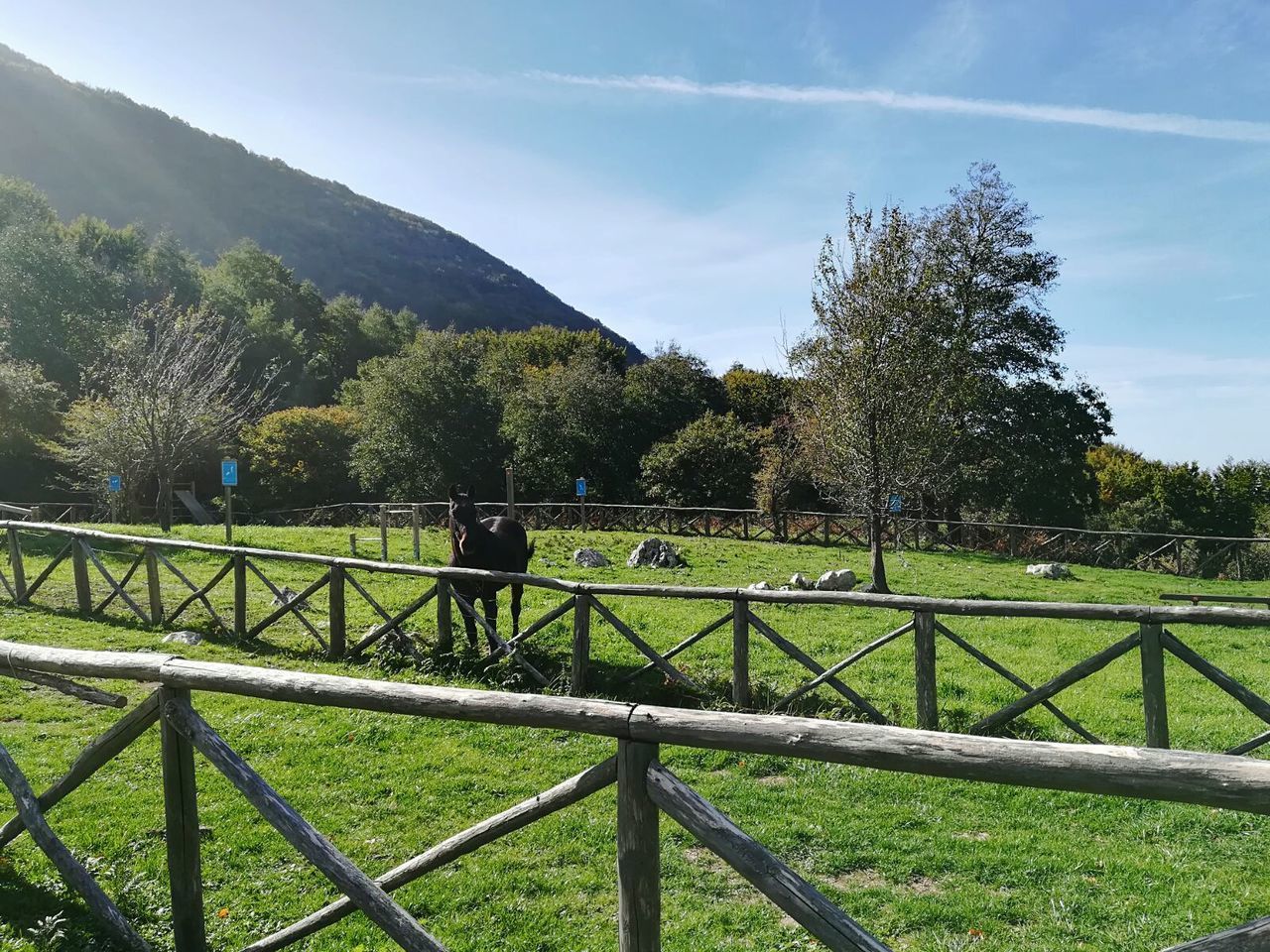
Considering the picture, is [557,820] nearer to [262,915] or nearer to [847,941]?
[262,915]

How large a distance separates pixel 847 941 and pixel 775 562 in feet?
60.8

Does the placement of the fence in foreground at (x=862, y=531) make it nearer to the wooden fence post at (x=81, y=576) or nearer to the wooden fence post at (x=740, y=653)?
the wooden fence post at (x=81, y=576)

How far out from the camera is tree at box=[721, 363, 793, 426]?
137 ft

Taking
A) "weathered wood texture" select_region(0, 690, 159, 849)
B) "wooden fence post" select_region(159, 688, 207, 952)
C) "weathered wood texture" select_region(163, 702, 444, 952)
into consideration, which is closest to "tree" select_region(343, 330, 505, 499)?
"weathered wood texture" select_region(0, 690, 159, 849)

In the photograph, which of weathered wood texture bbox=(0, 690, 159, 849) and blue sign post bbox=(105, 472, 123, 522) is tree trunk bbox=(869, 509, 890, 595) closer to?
weathered wood texture bbox=(0, 690, 159, 849)

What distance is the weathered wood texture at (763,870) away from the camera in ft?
6.54

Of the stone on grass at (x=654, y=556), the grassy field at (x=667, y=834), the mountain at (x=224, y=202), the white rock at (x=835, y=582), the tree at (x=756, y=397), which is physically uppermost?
the mountain at (x=224, y=202)

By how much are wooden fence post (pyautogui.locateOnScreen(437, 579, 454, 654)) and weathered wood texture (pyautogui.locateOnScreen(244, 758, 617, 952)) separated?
584 cm

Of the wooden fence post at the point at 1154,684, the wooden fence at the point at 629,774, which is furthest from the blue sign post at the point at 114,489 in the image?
the wooden fence post at the point at 1154,684

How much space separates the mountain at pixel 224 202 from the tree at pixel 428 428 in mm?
67502

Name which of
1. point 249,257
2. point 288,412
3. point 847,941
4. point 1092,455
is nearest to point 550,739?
point 847,941

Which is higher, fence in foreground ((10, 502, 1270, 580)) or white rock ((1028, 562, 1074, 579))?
fence in foreground ((10, 502, 1270, 580))

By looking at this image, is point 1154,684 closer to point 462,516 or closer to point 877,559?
point 462,516

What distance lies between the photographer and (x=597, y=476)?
120 feet
